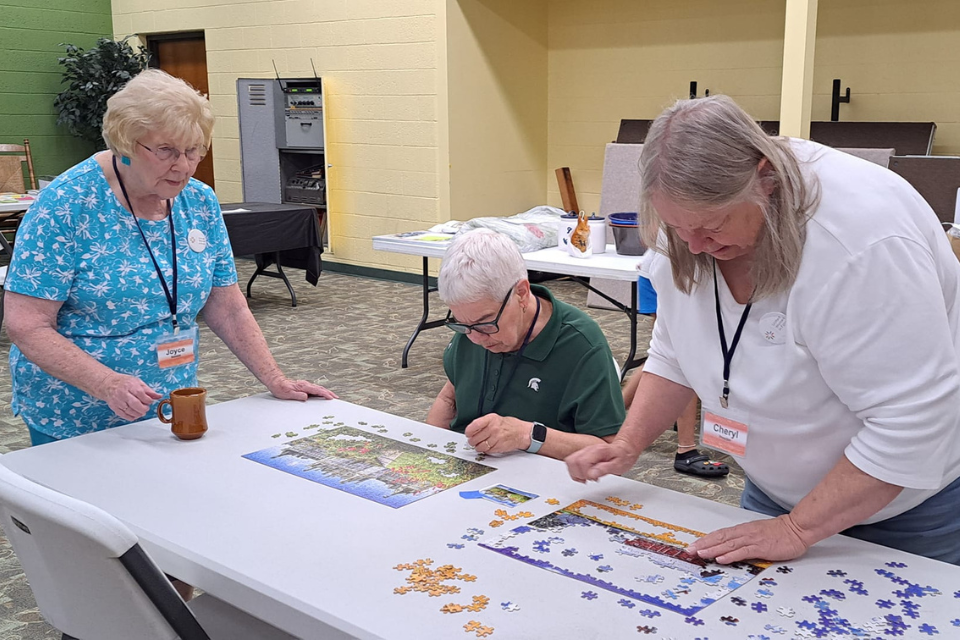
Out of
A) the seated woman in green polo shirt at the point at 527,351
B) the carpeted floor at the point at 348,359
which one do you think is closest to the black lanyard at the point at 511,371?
the seated woman in green polo shirt at the point at 527,351

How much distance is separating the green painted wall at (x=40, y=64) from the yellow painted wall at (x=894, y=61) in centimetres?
736

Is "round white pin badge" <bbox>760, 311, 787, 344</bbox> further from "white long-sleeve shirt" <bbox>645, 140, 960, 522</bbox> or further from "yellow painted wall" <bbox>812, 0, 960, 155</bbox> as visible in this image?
"yellow painted wall" <bbox>812, 0, 960, 155</bbox>

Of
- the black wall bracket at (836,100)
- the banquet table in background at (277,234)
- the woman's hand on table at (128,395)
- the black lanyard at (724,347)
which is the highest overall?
the black wall bracket at (836,100)

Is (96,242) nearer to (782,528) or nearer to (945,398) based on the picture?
(782,528)

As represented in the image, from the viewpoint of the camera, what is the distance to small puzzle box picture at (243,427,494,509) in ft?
5.77

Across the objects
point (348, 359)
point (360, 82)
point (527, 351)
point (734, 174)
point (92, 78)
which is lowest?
point (348, 359)

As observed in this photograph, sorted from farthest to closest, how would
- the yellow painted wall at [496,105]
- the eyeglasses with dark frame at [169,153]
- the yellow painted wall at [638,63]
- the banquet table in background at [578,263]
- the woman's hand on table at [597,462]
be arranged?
1. the yellow painted wall at [496,105]
2. the yellow painted wall at [638,63]
3. the banquet table in background at [578,263]
4. the eyeglasses with dark frame at [169,153]
5. the woman's hand on table at [597,462]

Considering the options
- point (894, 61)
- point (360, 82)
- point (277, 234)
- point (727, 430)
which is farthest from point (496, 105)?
point (727, 430)

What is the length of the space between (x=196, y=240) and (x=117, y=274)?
9.0 inches

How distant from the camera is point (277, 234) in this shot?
22.5 feet

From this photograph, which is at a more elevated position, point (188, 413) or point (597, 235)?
point (597, 235)

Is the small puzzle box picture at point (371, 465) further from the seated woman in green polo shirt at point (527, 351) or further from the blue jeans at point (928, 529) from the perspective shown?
the blue jeans at point (928, 529)

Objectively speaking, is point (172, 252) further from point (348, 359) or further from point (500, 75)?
point (500, 75)

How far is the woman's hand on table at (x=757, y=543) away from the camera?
1412 millimetres
